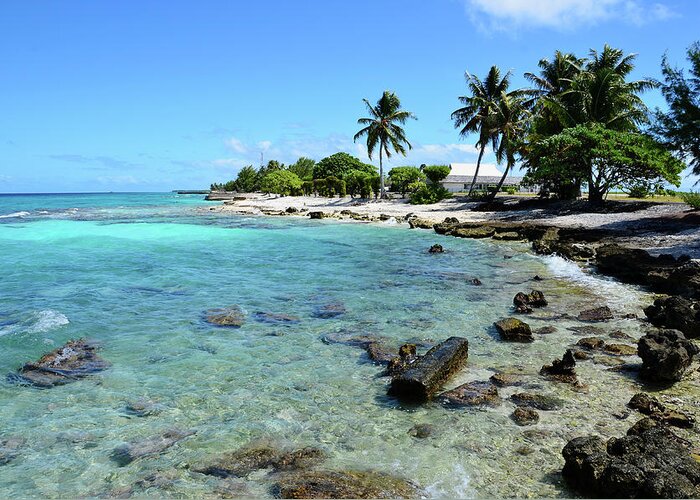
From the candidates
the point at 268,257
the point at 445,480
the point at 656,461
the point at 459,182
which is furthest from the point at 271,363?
the point at 459,182

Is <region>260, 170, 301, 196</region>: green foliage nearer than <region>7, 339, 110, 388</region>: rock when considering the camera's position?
No

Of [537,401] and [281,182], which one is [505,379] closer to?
[537,401]

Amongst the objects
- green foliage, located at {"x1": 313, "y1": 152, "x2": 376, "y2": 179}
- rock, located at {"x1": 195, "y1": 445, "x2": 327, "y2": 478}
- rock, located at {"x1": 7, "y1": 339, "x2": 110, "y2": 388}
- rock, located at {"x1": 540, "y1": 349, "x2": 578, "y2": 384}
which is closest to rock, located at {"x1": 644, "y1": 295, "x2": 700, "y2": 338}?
rock, located at {"x1": 540, "y1": 349, "x2": 578, "y2": 384}

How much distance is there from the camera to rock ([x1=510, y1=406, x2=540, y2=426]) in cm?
654

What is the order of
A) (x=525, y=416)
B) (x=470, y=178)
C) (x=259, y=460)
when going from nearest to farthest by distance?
(x=259, y=460) → (x=525, y=416) → (x=470, y=178)

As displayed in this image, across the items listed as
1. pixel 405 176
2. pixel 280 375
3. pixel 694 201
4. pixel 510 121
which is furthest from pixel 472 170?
pixel 280 375

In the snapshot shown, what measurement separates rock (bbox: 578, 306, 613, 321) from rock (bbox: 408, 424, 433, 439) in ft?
22.2

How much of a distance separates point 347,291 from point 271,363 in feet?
22.1

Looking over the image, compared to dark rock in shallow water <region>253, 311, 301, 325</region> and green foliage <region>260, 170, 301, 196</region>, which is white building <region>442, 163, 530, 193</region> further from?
dark rock in shallow water <region>253, 311, 301, 325</region>

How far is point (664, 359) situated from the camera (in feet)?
24.7

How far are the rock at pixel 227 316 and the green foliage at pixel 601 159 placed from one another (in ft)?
94.9

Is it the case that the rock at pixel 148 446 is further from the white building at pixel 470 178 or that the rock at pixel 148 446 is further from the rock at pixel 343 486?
the white building at pixel 470 178

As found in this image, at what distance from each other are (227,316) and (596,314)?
9326mm

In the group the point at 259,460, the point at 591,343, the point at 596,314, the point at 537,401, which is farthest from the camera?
the point at 596,314
